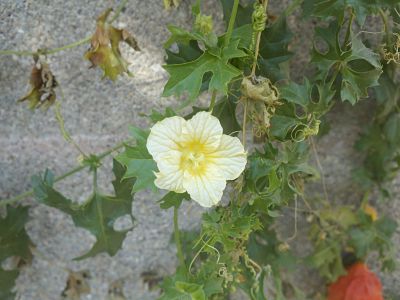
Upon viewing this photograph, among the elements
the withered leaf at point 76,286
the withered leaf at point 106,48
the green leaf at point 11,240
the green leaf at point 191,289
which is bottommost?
the withered leaf at point 76,286

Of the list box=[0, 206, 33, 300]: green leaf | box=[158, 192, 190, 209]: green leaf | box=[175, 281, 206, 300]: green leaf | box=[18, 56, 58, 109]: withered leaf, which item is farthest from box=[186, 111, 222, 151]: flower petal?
box=[0, 206, 33, 300]: green leaf

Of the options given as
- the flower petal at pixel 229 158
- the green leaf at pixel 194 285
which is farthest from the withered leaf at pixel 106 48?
the green leaf at pixel 194 285

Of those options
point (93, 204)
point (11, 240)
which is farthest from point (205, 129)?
point (11, 240)

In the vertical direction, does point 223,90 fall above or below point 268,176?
above

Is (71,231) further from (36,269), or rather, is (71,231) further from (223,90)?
(223,90)

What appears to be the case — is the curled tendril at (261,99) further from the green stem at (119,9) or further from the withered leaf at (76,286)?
the withered leaf at (76,286)

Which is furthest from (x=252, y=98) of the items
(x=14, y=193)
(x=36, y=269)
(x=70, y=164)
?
(x=36, y=269)

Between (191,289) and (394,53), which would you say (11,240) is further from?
(394,53)
